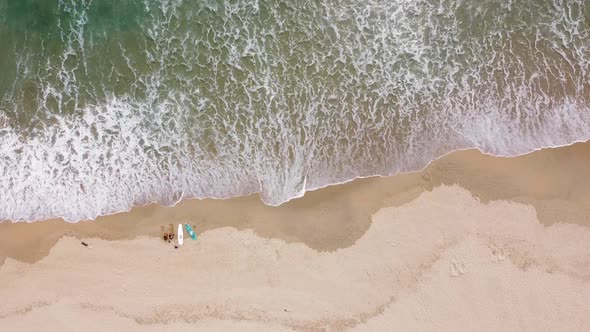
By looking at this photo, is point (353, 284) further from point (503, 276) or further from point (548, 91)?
point (548, 91)

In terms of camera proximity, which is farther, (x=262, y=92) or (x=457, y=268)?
(x=262, y=92)

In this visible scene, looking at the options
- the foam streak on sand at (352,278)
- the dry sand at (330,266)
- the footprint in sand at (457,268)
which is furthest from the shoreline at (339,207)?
the footprint in sand at (457,268)

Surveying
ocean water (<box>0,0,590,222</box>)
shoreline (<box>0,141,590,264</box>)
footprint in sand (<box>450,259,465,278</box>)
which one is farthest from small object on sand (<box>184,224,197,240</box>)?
footprint in sand (<box>450,259,465,278</box>)

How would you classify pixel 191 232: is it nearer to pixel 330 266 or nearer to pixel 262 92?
pixel 330 266

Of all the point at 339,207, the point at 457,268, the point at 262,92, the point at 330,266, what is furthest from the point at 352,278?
the point at 262,92

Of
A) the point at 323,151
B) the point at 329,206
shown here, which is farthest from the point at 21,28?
the point at 329,206
